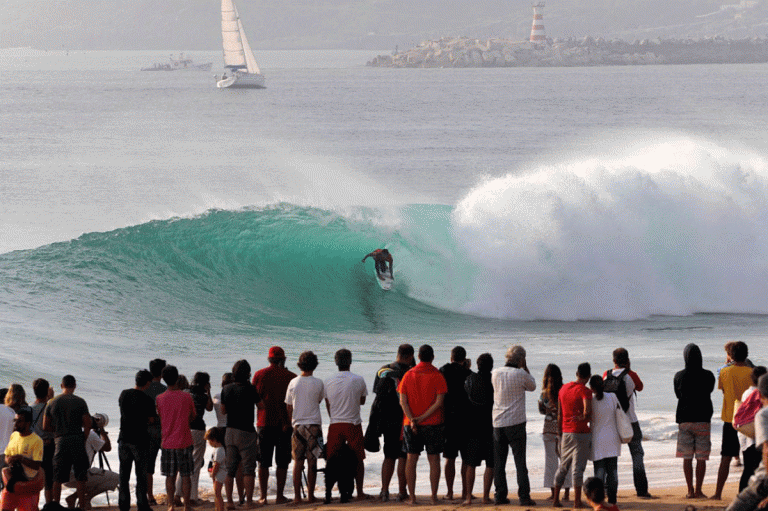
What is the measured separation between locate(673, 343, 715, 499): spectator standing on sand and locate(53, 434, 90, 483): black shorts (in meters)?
4.32

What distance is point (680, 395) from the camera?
8266 mm

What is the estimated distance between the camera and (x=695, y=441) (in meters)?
8.29

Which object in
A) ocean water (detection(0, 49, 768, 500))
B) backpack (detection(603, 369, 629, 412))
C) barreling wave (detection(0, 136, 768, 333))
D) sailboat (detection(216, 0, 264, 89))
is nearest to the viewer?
backpack (detection(603, 369, 629, 412))

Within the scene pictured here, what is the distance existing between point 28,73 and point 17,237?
16308cm

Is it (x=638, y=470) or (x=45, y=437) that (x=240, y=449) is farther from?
(x=638, y=470)

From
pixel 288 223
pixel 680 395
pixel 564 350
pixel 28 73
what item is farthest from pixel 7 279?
pixel 28 73

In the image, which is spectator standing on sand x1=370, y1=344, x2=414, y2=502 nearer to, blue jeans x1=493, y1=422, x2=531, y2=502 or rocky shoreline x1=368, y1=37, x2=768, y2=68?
blue jeans x1=493, y1=422, x2=531, y2=502

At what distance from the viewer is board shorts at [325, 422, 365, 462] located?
26.9 ft

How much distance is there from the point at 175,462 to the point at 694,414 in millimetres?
3812

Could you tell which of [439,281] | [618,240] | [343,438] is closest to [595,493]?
[343,438]

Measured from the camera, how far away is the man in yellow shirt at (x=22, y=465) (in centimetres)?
680

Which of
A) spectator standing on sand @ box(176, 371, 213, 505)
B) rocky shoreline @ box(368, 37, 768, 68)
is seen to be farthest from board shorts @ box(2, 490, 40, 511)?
rocky shoreline @ box(368, 37, 768, 68)

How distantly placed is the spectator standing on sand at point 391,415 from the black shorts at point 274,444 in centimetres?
68

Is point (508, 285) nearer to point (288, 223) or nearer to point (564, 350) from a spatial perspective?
point (564, 350)
